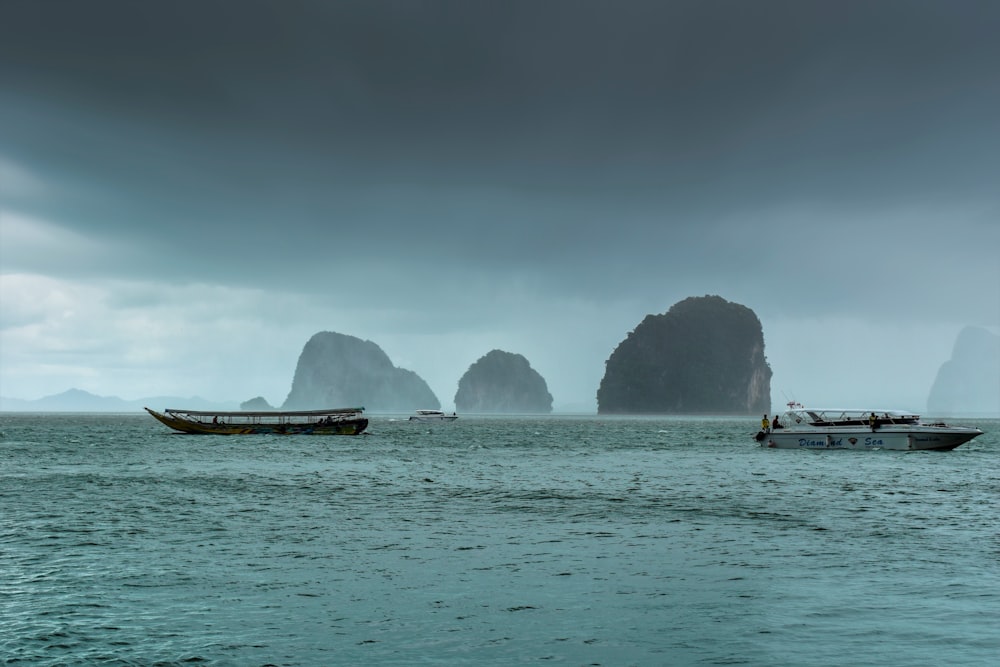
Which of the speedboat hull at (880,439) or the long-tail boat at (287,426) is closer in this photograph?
the speedboat hull at (880,439)

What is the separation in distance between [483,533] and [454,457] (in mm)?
51765

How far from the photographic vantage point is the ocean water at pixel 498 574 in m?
16.5

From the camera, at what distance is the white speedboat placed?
8962cm

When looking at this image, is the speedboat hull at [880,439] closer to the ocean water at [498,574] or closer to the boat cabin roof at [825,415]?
the boat cabin roof at [825,415]

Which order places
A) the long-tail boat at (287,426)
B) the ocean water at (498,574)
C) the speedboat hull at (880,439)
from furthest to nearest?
the long-tail boat at (287,426) → the speedboat hull at (880,439) → the ocean water at (498,574)

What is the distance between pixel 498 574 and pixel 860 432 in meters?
79.2

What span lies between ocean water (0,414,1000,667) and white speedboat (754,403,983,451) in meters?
41.6

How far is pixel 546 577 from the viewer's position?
2334cm

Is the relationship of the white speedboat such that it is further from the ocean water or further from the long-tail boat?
the long-tail boat

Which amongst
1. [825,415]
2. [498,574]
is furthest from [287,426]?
[498,574]

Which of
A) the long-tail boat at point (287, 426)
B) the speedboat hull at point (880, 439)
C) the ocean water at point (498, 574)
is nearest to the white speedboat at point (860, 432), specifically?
the speedboat hull at point (880, 439)

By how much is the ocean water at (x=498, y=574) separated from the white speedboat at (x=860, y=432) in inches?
1639

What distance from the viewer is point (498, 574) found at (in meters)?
23.7

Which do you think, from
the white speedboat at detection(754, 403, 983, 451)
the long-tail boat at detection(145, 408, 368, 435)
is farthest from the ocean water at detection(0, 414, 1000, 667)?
the long-tail boat at detection(145, 408, 368, 435)
